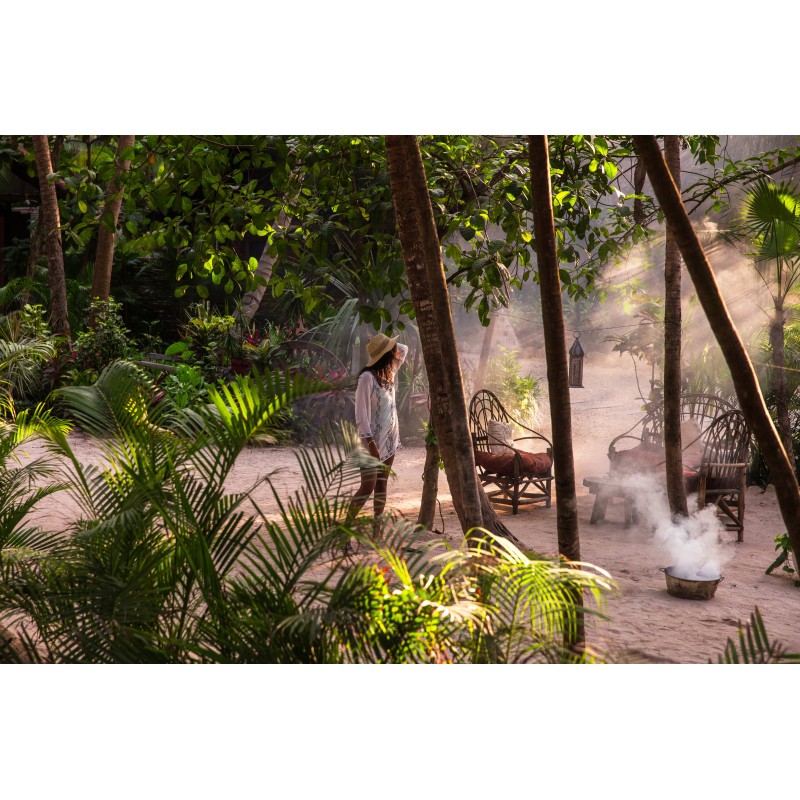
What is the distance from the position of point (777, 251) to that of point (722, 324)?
2.89 meters

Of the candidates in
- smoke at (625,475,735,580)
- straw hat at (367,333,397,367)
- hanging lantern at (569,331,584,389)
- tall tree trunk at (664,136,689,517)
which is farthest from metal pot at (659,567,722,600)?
hanging lantern at (569,331,584,389)

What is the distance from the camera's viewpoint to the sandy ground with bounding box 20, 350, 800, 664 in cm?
385

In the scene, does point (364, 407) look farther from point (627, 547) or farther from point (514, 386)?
point (514, 386)

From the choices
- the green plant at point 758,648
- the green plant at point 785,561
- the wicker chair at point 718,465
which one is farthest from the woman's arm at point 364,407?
the green plant at point 785,561

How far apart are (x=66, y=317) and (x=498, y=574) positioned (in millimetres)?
6167

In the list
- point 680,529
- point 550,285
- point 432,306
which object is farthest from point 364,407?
point 680,529

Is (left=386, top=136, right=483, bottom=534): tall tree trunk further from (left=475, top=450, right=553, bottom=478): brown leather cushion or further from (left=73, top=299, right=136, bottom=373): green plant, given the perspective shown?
(left=73, top=299, right=136, bottom=373): green plant

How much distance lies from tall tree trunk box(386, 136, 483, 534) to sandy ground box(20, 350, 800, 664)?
0.90 metres

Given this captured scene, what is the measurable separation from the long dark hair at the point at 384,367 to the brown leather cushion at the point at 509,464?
1453mm

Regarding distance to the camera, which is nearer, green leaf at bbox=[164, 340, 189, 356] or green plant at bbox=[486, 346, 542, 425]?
green leaf at bbox=[164, 340, 189, 356]

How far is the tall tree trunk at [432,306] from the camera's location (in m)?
3.34

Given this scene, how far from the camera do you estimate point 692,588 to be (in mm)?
4238

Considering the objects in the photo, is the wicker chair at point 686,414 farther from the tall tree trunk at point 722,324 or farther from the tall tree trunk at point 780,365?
the tall tree trunk at point 722,324
